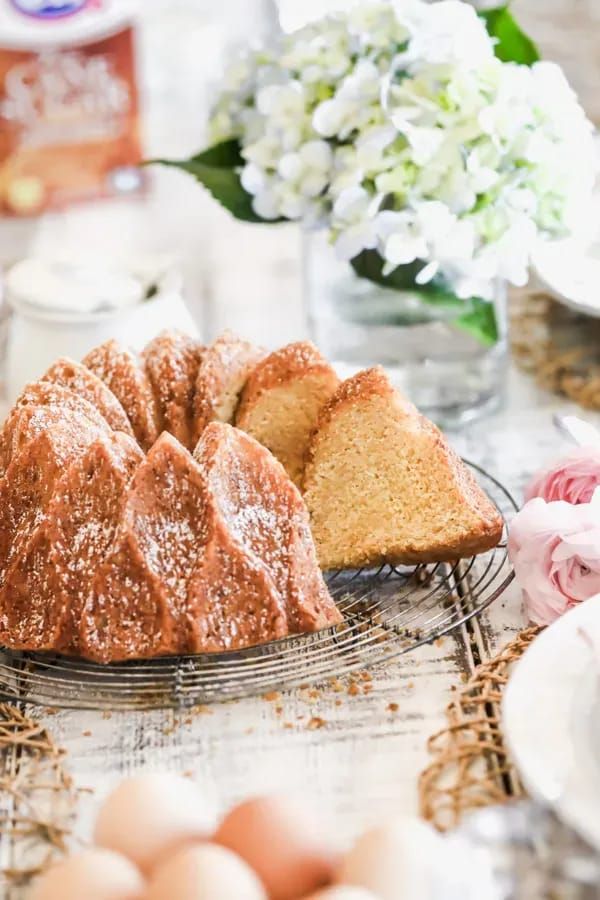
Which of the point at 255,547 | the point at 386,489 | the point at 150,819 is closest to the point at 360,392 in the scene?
the point at 386,489

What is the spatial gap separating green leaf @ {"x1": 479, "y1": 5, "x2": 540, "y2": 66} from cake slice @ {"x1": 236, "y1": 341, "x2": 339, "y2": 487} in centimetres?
60

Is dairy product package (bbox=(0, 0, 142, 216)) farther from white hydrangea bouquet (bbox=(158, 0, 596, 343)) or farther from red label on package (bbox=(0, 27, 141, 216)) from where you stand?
white hydrangea bouquet (bbox=(158, 0, 596, 343))

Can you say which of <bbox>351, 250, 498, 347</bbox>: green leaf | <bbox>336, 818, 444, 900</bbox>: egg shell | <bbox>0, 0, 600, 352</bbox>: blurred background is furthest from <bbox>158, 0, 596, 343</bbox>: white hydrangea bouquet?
<bbox>336, 818, 444, 900</bbox>: egg shell

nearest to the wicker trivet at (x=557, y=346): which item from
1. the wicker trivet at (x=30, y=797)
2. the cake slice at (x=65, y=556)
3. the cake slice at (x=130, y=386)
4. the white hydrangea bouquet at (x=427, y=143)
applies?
the white hydrangea bouquet at (x=427, y=143)

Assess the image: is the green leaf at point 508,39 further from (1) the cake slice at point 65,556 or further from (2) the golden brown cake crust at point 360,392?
(1) the cake slice at point 65,556

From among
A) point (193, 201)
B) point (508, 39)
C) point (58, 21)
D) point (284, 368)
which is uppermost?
point (508, 39)

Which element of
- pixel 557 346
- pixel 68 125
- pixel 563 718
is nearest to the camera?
pixel 563 718

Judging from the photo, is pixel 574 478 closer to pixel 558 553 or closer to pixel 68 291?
pixel 558 553

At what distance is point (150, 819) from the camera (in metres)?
0.92

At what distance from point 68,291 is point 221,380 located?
454mm

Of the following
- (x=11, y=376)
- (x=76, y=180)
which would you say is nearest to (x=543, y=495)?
(x=11, y=376)

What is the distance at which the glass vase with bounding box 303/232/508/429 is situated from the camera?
1.81 metres

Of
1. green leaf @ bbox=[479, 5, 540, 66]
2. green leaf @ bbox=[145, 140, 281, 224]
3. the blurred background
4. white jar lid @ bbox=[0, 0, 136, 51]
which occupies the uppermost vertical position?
green leaf @ bbox=[479, 5, 540, 66]

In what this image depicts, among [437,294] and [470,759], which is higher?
[437,294]
